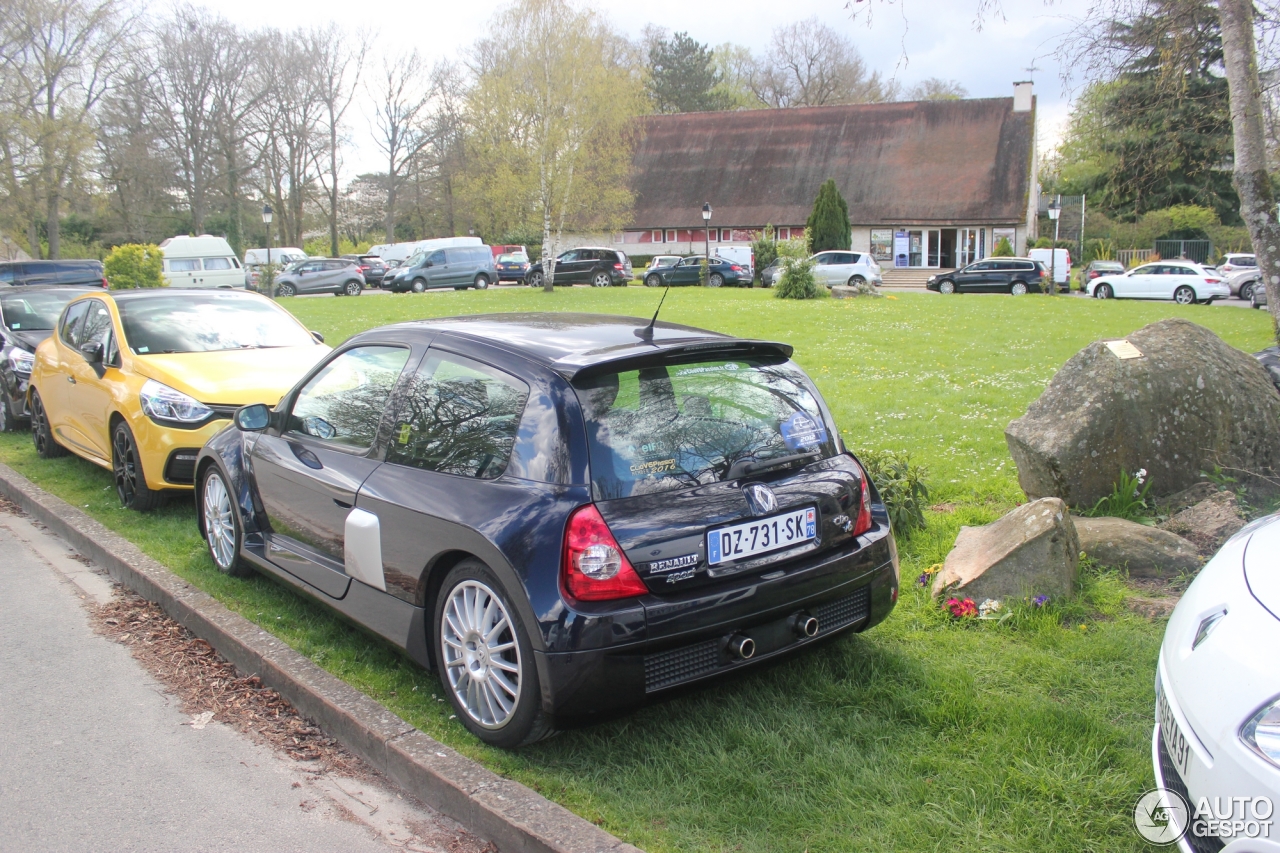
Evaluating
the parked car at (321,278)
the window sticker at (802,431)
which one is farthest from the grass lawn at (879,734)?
the parked car at (321,278)

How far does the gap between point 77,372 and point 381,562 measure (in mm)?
5590

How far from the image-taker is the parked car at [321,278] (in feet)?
131

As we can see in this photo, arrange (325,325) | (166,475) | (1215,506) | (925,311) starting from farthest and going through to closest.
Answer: (925,311)
(325,325)
(166,475)
(1215,506)

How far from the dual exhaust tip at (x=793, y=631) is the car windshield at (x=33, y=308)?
11.2 m

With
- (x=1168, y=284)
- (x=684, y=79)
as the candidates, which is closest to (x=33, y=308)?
(x=1168, y=284)

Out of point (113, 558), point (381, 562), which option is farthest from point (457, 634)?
point (113, 558)

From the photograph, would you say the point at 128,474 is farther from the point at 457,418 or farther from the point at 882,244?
the point at 882,244

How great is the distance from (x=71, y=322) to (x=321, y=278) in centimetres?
3321

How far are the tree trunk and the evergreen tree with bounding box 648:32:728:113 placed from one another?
239 feet

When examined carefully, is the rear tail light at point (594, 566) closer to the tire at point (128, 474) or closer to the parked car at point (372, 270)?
the tire at point (128, 474)

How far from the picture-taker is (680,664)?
131 inches

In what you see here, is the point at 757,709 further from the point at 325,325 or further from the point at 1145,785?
the point at 325,325

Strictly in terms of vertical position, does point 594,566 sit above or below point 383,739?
above

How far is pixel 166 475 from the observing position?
6.68 meters
